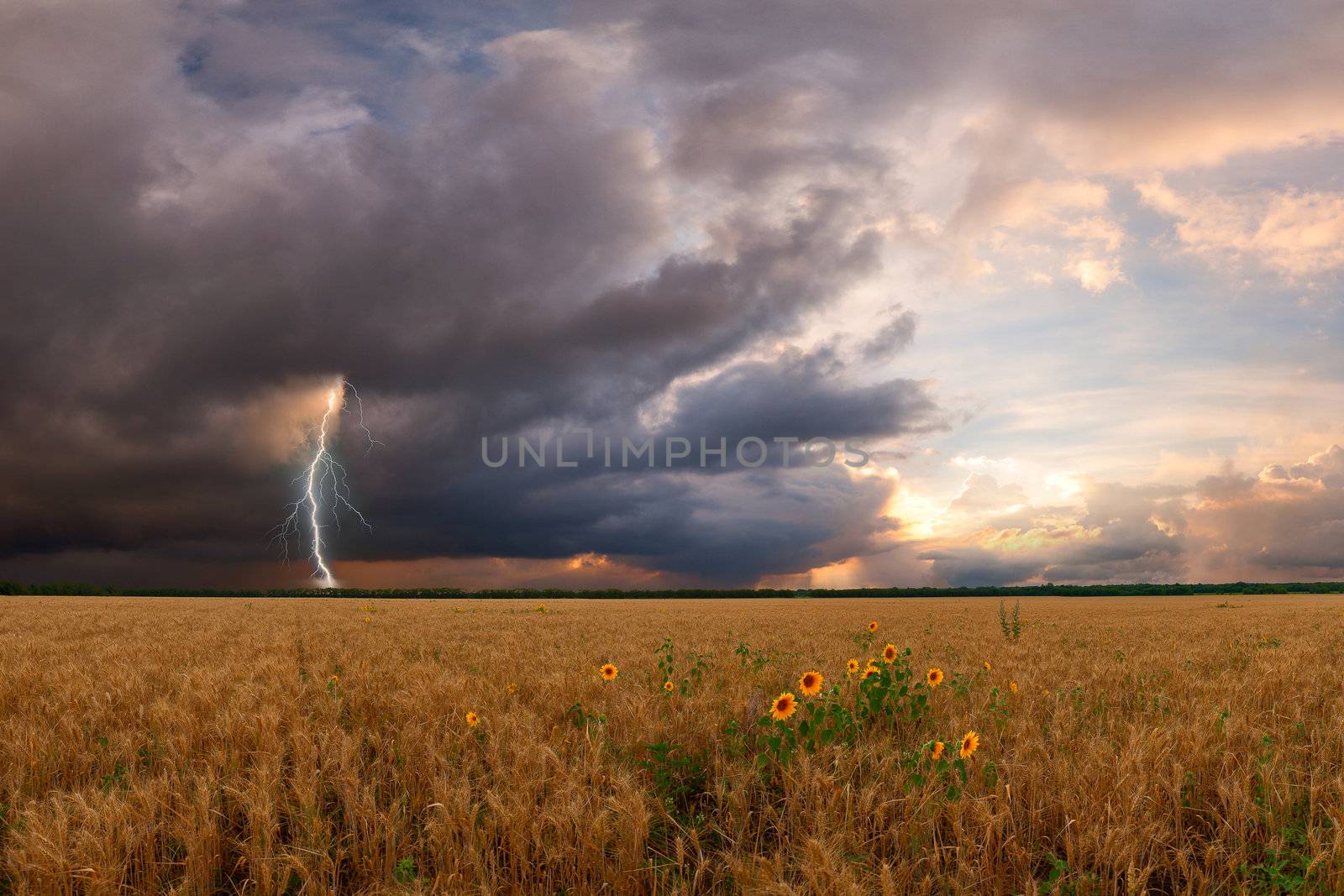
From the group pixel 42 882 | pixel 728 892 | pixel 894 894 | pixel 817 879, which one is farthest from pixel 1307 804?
pixel 42 882

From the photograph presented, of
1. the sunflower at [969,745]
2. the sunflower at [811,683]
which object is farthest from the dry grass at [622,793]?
the sunflower at [811,683]

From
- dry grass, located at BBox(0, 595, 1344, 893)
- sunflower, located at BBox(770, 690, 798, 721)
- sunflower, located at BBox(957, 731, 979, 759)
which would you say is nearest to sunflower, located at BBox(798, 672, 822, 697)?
sunflower, located at BBox(770, 690, 798, 721)

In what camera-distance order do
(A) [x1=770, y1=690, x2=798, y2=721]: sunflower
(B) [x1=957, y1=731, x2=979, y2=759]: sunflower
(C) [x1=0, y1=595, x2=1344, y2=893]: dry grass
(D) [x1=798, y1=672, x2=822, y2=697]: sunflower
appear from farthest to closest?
1. (D) [x1=798, y1=672, x2=822, y2=697]: sunflower
2. (A) [x1=770, y1=690, x2=798, y2=721]: sunflower
3. (B) [x1=957, y1=731, x2=979, y2=759]: sunflower
4. (C) [x1=0, y1=595, x2=1344, y2=893]: dry grass

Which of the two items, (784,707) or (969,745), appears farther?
(784,707)

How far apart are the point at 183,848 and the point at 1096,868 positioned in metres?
5.00

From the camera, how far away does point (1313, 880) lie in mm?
3664

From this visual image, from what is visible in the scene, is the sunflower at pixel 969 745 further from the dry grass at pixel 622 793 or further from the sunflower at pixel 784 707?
the sunflower at pixel 784 707

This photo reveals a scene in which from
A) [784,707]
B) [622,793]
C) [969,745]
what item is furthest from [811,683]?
[622,793]

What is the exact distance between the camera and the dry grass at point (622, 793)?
374 centimetres

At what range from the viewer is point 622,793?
4.29 meters

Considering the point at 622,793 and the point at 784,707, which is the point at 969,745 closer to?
the point at 784,707

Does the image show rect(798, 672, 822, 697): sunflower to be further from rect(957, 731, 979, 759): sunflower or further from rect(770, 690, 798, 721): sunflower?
rect(957, 731, 979, 759): sunflower

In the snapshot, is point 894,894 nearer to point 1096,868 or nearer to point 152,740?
point 1096,868

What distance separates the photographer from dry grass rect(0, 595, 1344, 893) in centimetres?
374
